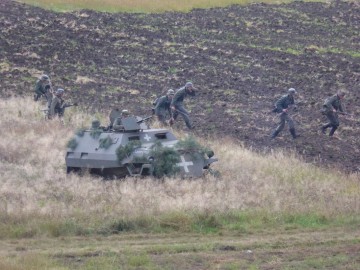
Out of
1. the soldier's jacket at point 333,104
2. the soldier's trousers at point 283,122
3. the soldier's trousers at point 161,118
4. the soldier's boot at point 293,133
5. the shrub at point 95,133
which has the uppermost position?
the shrub at point 95,133

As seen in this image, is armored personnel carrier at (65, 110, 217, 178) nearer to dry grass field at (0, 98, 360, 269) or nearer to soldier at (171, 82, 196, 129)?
dry grass field at (0, 98, 360, 269)

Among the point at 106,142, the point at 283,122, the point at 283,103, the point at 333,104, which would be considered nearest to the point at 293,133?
the point at 283,122

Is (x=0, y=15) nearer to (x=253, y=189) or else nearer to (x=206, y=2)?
(x=206, y=2)

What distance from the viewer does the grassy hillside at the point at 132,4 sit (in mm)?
54875

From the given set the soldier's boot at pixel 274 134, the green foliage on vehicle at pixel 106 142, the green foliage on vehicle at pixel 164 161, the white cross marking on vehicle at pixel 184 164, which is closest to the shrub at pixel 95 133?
the green foliage on vehicle at pixel 106 142

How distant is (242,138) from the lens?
2861cm

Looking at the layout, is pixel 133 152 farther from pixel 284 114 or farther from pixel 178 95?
pixel 178 95

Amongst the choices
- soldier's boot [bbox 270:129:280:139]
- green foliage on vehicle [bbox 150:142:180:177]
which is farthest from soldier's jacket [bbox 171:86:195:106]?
green foliage on vehicle [bbox 150:142:180:177]

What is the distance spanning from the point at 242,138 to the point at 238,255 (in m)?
13.4

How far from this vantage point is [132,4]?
56281mm

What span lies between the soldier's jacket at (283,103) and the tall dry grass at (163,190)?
10.8 ft

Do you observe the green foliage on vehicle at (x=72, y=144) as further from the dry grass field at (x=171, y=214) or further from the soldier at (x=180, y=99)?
the soldier at (x=180, y=99)

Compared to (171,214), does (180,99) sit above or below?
below

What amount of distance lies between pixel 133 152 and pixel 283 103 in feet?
28.5
